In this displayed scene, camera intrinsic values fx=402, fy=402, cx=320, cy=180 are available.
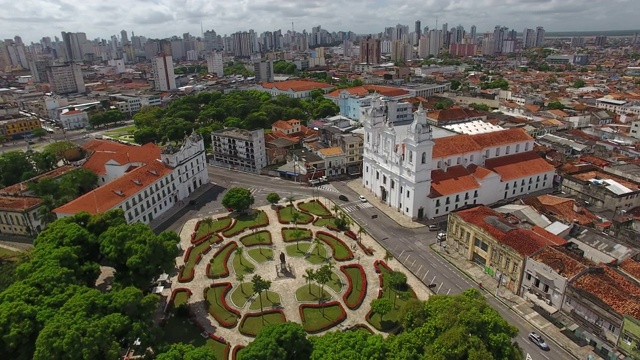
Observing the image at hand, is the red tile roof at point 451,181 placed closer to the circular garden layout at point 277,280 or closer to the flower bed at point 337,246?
the circular garden layout at point 277,280

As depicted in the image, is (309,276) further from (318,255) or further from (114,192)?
(114,192)

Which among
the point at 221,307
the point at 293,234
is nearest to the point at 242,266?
the point at 221,307

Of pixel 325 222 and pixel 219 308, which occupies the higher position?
pixel 325 222

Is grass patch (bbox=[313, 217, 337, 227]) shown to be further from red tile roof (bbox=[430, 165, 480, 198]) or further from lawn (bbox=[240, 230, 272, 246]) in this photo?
red tile roof (bbox=[430, 165, 480, 198])

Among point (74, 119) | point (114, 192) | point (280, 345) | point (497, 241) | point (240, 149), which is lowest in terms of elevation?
point (497, 241)

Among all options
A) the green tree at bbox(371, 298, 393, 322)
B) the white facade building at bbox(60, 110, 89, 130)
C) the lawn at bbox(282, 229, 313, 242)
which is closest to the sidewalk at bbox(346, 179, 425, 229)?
the lawn at bbox(282, 229, 313, 242)

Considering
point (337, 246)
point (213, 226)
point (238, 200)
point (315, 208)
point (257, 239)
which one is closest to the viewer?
point (337, 246)
